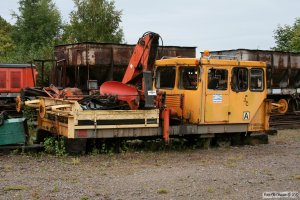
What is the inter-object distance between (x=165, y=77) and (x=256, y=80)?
7.34 feet

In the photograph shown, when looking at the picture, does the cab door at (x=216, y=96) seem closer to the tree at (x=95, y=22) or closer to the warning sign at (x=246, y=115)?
the warning sign at (x=246, y=115)

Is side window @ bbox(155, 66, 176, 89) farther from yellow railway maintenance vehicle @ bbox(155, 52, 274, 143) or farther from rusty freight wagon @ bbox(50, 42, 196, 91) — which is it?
rusty freight wagon @ bbox(50, 42, 196, 91)

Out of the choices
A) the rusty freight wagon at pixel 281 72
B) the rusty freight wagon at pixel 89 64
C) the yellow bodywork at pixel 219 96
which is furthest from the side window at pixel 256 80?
the rusty freight wagon at pixel 281 72

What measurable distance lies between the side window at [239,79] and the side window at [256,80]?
210mm

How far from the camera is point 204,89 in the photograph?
1145 centimetres

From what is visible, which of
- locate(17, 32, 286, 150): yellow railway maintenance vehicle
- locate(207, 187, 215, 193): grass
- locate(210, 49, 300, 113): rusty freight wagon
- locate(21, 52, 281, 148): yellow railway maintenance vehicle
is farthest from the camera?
locate(210, 49, 300, 113): rusty freight wagon

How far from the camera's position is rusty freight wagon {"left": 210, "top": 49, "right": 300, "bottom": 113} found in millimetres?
19719

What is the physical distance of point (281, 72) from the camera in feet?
68.0

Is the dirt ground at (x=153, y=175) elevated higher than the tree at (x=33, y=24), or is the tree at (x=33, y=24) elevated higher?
the tree at (x=33, y=24)

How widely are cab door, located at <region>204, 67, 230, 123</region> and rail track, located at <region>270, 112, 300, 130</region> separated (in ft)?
21.3

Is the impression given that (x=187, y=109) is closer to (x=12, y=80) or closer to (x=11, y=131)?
(x=11, y=131)

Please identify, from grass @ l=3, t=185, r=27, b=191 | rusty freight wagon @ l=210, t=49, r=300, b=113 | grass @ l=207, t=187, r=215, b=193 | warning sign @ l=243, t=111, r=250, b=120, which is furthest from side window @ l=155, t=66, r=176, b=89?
rusty freight wagon @ l=210, t=49, r=300, b=113

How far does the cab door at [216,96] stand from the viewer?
1153 centimetres

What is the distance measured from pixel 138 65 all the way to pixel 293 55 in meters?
11.5
